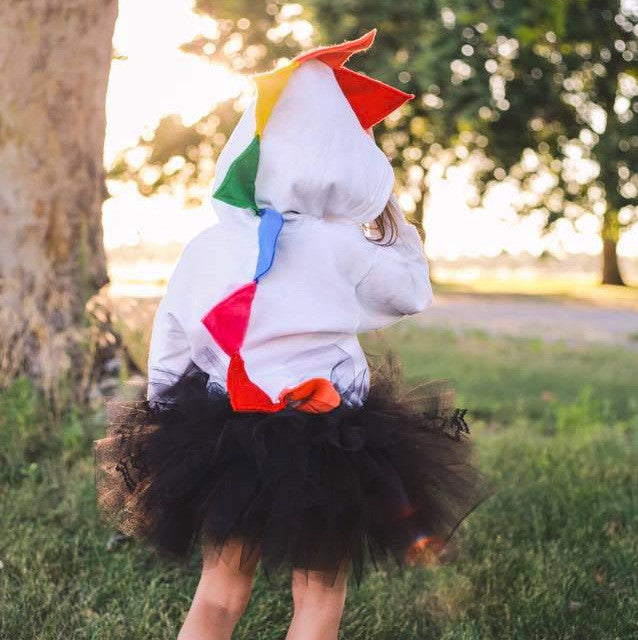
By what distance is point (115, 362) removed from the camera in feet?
16.0

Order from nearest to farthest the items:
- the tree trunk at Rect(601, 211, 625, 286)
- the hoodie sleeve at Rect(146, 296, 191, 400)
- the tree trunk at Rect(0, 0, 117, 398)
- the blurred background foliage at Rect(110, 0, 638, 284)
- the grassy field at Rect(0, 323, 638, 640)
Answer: the hoodie sleeve at Rect(146, 296, 191, 400) → the grassy field at Rect(0, 323, 638, 640) → the tree trunk at Rect(0, 0, 117, 398) → the blurred background foliage at Rect(110, 0, 638, 284) → the tree trunk at Rect(601, 211, 625, 286)

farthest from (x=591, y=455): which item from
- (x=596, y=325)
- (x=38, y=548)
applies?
(x=596, y=325)

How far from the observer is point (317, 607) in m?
2.25

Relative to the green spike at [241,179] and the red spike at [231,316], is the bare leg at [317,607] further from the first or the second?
the green spike at [241,179]

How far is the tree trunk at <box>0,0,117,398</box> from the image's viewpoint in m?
4.63

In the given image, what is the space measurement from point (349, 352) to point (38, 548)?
1.64 meters

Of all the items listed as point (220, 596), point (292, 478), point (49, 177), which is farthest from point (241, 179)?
point (49, 177)

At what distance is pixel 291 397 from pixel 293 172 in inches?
21.4

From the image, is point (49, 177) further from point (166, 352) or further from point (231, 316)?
point (231, 316)

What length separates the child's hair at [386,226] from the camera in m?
2.43

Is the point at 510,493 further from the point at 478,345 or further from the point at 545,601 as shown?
the point at 478,345

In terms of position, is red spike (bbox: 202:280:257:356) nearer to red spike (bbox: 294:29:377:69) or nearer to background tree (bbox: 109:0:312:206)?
red spike (bbox: 294:29:377:69)

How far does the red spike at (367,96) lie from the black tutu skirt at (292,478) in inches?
28.3

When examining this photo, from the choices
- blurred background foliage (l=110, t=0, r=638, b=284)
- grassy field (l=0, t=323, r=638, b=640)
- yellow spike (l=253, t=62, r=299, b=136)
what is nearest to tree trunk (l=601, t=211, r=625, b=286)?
blurred background foliage (l=110, t=0, r=638, b=284)
